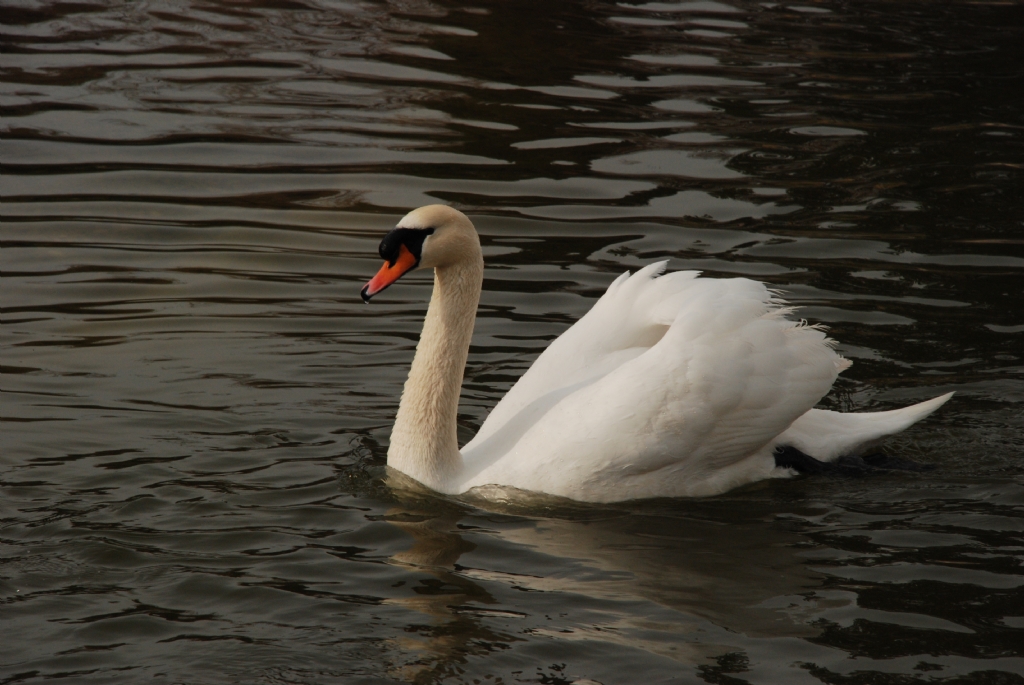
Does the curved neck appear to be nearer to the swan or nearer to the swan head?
the swan

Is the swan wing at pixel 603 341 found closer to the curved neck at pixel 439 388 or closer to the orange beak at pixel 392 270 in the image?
the curved neck at pixel 439 388

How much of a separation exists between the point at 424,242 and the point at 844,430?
242 centimetres

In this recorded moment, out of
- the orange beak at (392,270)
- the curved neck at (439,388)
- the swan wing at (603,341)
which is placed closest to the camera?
the orange beak at (392,270)

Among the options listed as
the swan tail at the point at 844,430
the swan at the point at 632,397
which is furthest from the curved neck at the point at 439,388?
the swan tail at the point at 844,430

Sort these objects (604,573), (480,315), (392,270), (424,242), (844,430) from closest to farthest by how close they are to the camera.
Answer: (604,573)
(392,270)
(424,242)
(844,430)
(480,315)

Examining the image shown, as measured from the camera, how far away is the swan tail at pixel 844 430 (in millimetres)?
6777

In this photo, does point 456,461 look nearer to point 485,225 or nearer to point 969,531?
point 969,531

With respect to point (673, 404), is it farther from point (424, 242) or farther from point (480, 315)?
point (480, 315)

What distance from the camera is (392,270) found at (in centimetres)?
612

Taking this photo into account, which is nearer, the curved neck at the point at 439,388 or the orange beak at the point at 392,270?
the orange beak at the point at 392,270

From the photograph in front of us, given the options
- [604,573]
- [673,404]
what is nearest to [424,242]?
[673,404]

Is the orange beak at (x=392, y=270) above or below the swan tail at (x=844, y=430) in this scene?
above

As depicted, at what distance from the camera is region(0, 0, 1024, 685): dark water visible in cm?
518

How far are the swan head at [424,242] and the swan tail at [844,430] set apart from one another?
190 centimetres
